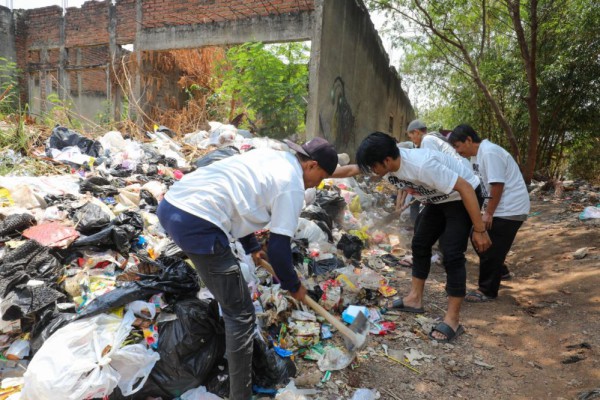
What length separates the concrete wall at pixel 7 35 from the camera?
10.5m

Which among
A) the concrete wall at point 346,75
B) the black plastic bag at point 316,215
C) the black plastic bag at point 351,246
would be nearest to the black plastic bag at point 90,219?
the black plastic bag at point 316,215

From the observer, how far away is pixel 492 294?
3.28m

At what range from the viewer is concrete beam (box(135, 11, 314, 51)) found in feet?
20.6

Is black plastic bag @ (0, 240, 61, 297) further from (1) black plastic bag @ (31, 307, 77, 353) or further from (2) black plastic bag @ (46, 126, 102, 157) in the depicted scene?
(2) black plastic bag @ (46, 126, 102, 157)

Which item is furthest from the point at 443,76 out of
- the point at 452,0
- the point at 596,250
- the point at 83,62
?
the point at 83,62

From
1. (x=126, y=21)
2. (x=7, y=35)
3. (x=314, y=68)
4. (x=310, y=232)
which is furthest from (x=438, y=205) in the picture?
(x=7, y=35)

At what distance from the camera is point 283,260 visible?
169 centimetres

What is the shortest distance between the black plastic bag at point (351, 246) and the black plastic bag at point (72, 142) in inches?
136

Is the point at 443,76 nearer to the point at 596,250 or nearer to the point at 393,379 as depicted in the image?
the point at 596,250

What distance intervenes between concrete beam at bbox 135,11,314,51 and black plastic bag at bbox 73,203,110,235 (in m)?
4.52

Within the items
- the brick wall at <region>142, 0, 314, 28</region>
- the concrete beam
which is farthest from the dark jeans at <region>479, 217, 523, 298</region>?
the brick wall at <region>142, 0, 314, 28</region>

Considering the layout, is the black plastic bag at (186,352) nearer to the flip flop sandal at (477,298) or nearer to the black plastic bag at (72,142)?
the flip flop sandal at (477,298)

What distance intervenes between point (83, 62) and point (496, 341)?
45.5ft

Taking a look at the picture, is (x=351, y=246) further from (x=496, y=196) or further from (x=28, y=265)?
(x=28, y=265)
